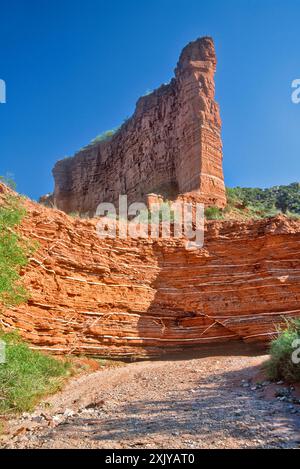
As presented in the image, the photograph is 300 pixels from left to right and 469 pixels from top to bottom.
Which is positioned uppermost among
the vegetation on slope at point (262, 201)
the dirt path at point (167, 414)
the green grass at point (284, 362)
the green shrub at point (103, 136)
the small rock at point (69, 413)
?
the green shrub at point (103, 136)

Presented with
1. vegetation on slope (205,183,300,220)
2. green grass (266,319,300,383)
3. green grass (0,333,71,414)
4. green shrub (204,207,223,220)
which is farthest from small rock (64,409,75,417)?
vegetation on slope (205,183,300,220)

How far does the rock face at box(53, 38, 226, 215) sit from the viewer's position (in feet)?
65.8

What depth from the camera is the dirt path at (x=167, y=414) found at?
430 cm

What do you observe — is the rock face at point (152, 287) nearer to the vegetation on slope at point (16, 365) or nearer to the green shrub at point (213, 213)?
the vegetation on slope at point (16, 365)

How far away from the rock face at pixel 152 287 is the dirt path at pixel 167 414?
7.04 feet

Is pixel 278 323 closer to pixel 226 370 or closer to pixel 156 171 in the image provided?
pixel 226 370

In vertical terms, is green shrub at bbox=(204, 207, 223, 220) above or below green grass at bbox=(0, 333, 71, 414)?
above

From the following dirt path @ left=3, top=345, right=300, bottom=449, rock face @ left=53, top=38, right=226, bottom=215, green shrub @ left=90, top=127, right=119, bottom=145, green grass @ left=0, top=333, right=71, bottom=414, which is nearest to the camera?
dirt path @ left=3, top=345, right=300, bottom=449

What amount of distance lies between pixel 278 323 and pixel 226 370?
4099mm

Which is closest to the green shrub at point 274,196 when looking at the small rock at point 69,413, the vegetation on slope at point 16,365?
the vegetation on slope at point 16,365

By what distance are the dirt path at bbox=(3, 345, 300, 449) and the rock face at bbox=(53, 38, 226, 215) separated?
12009mm

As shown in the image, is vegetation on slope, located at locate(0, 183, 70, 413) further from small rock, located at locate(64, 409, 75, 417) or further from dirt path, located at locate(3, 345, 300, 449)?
small rock, located at locate(64, 409, 75, 417)

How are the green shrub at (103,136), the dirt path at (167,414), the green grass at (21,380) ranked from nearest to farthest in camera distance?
the dirt path at (167,414), the green grass at (21,380), the green shrub at (103,136)
